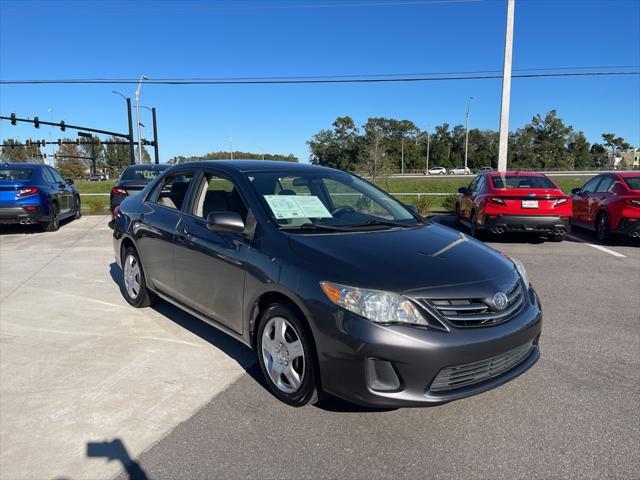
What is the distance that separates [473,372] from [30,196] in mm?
10566

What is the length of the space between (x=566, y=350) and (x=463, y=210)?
783 cm

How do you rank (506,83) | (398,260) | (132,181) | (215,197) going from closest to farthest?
(398,260) < (215,197) < (132,181) < (506,83)

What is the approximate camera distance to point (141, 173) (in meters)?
12.1

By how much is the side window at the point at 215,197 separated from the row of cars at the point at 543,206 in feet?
21.3

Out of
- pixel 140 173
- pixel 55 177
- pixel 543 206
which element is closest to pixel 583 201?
pixel 543 206

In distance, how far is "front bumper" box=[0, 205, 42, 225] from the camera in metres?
10.3

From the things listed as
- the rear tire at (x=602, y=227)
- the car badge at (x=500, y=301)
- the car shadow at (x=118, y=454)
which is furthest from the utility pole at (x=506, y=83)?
the car shadow at (x=118, y=454)

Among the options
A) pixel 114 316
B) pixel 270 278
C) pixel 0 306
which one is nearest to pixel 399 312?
pixel 270 278

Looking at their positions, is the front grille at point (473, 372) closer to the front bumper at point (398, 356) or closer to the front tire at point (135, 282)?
the front bumper at point (398, 356)

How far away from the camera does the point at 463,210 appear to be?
462 inches

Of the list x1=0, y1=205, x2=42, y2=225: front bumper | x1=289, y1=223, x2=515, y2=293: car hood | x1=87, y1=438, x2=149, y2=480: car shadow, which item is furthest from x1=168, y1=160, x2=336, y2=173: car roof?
x1=0, y1=205, x2=42, y2=225: front bumper

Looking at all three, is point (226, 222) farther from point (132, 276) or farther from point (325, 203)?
point (132, 276)

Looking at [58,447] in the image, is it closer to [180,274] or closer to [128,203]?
[180,274]

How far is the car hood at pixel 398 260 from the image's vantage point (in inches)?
112
